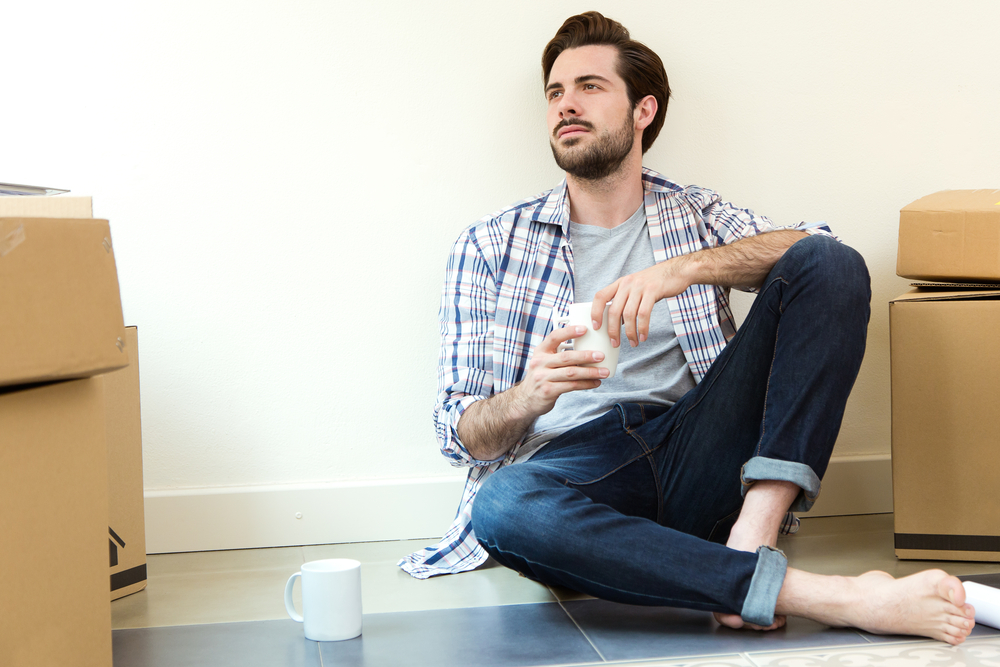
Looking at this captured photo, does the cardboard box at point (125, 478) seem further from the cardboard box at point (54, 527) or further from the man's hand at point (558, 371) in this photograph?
the man's hand at point (558, 371)

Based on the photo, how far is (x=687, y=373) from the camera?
56.6 inches

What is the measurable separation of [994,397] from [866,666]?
2.19ft

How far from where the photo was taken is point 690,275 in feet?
4.17

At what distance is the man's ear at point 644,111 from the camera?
1.60m

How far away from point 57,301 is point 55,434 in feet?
0.45

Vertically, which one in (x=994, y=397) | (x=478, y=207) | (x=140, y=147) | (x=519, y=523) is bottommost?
(x=519, y=523)

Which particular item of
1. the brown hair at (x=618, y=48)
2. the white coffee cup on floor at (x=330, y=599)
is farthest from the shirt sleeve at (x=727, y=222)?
the white coffee cup on floor at (x=330, y=599)

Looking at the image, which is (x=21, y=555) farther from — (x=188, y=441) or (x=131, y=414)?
(x=188, y=441)

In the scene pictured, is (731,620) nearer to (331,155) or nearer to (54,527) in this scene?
(54,527)

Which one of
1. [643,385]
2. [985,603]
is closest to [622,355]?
[643,385]

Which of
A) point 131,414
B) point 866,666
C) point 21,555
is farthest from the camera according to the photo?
point 131,414

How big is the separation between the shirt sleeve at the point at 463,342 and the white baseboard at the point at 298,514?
10.0 inches

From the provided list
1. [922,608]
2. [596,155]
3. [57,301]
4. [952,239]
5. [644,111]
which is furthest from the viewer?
[644,111]

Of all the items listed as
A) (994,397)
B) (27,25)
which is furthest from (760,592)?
(27,25)
